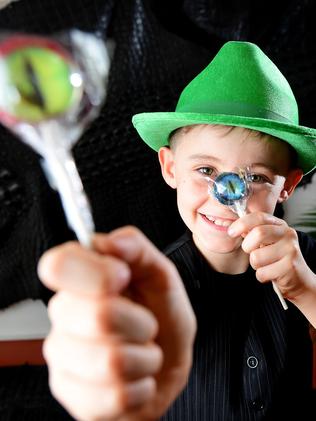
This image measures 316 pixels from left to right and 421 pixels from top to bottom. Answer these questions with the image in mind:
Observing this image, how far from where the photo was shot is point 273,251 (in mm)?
759

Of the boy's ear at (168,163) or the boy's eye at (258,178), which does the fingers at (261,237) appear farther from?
the boy's ear at (168,163)

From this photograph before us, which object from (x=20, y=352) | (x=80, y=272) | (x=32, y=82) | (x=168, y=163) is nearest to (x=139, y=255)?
(x=80, y=272)

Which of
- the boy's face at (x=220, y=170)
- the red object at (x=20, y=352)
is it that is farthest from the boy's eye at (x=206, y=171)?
the red object at (x=20, y=352)

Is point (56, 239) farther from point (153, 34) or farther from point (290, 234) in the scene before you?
point (290, 234)

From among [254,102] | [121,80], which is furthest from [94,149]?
[254,102]

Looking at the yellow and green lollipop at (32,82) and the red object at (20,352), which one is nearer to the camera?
the yellow and green lollipop at (32,82)

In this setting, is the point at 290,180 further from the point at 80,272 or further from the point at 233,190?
the point at 80,272

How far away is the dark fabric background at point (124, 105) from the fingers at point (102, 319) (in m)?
1.07

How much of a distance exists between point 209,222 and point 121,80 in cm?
68

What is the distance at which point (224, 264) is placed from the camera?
99 centimetres

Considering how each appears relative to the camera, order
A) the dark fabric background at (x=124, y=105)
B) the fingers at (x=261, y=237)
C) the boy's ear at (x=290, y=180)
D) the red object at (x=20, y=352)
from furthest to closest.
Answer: the red object at (x=20, y=352), the dark fabric background at (x=124, y=105), the boy's ear at (x=290, y=180), the fingers at (x=261, y=237)

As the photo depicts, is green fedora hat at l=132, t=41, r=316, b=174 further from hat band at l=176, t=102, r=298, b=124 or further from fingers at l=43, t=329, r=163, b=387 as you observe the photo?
fingers at l=43, t=329, r=163, b=387

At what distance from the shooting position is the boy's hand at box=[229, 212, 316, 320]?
0.75 m

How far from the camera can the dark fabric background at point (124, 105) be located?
1368mm
